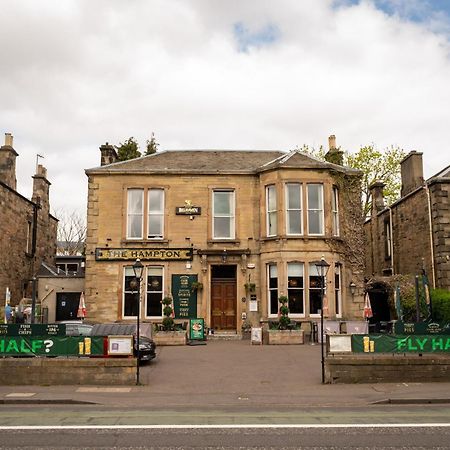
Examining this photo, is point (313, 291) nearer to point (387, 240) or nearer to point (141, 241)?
point (141, 241)

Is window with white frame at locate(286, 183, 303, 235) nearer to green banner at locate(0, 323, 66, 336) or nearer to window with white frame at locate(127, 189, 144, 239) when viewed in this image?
window with white frame at locate(127, 189, 144, 239)

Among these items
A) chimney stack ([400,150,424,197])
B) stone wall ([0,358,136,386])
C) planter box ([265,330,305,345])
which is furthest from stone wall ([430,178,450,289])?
stone wall ([0,358,136,386])

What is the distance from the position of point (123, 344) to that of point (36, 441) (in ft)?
21.4

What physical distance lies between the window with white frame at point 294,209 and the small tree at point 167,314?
6614 millimetres

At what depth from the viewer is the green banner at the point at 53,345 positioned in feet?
48.8

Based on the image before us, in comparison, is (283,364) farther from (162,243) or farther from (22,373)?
(162,243)

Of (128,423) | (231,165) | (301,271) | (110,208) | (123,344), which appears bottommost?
(128,423)

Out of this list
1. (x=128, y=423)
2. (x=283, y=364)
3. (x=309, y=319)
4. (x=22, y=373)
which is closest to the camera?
(x=128, y=423)

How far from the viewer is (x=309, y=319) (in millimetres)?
24281

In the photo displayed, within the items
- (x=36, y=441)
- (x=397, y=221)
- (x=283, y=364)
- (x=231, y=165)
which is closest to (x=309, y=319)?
(x=283, y=364)

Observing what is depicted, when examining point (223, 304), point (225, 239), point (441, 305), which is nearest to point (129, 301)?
point (223, 304)

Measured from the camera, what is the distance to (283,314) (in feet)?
76.0

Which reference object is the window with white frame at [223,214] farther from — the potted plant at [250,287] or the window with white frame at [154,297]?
the window with white frame at [154,297]

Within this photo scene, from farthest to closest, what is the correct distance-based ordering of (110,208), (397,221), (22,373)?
(397,221) < (110,208) < (22,373)
